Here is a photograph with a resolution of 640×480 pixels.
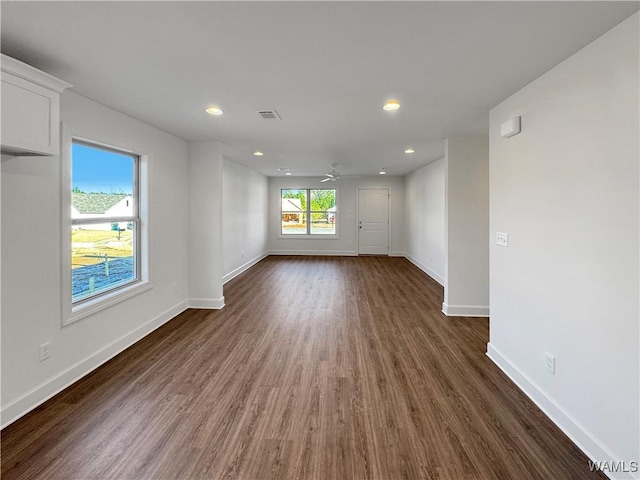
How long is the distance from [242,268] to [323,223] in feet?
10.9

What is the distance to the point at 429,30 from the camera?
1707 mm

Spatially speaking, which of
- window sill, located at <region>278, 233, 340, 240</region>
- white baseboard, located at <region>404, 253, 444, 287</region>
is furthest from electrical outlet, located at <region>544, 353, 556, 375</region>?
window sill, located at <region>278, 233, 340, 240</region>

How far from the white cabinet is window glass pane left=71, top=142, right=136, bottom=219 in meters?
0.76

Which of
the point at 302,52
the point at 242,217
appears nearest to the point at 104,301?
the point at 302,52

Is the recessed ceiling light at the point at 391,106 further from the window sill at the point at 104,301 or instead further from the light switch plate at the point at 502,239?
the window sill at the point at 104,301

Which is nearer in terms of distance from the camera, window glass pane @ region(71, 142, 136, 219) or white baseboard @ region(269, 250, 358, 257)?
window glass pane @ region(71, 142, 136, 219)

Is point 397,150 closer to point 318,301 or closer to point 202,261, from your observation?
point 318,301

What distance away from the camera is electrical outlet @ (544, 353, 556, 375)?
2146 millimetres

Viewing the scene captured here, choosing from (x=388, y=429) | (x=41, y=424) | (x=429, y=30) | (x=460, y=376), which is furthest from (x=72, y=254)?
(x=460, y=376)

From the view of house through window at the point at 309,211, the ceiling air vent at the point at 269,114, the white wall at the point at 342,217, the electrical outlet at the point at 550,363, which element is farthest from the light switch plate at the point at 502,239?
the view of house through window at the point at 309,211

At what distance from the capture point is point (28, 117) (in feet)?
6.13

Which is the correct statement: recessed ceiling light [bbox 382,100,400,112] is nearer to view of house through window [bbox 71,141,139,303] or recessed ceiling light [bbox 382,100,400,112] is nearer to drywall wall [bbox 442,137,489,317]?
drywall wall [bbox 442,137,489,317]

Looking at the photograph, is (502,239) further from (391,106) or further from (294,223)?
(294,223)

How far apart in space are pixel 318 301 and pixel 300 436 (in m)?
2.96
